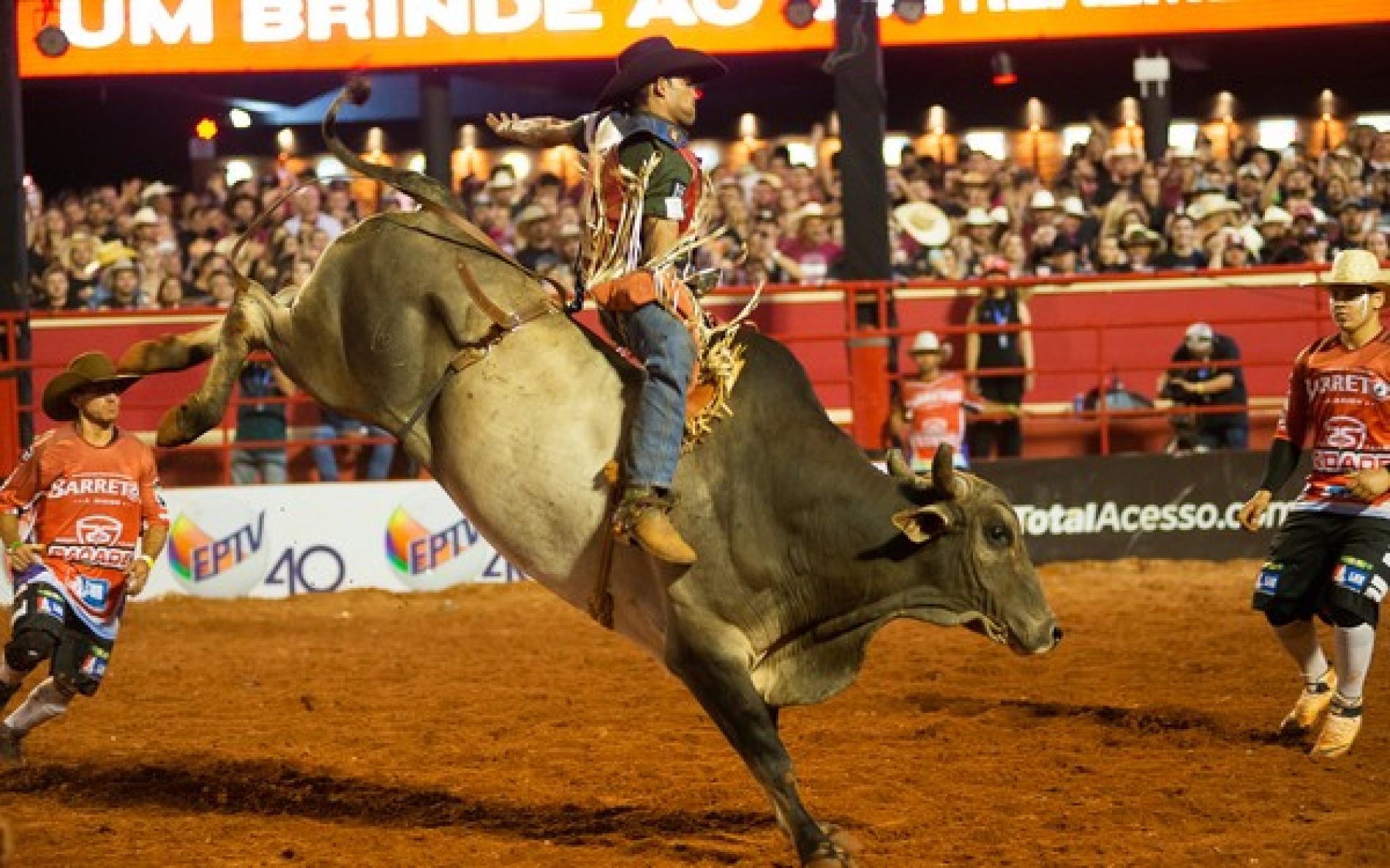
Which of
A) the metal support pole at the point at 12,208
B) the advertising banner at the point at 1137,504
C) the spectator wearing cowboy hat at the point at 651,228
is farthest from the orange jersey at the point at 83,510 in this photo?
the advertising banner at the point at 1137,504

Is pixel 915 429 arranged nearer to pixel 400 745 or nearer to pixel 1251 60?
pixel 400 745

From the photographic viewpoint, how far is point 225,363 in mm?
6449

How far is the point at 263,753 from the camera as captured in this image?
25.8 ft

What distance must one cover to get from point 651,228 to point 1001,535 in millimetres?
1527

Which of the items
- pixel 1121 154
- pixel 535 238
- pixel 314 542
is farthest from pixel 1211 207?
pixel 314 542

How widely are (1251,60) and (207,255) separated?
13.4 metres

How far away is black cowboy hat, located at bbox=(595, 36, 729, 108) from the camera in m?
5.99

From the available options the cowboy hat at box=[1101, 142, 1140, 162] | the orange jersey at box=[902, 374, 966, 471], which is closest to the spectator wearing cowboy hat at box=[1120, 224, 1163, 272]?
the cowboy hat at box=[1101, 142, 1140, 162]

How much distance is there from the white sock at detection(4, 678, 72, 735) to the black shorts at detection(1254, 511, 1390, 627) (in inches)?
196

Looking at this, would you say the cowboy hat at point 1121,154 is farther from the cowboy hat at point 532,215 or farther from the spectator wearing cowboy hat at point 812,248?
the cowboy hat at point 532,215

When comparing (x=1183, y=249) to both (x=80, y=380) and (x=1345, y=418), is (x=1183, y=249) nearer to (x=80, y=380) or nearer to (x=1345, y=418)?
(x=1345, y=418)

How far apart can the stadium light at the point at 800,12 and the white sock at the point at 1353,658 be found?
31.6 feet

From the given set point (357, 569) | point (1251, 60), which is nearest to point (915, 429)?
point (357, 569)

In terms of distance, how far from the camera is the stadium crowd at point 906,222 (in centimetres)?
1541
